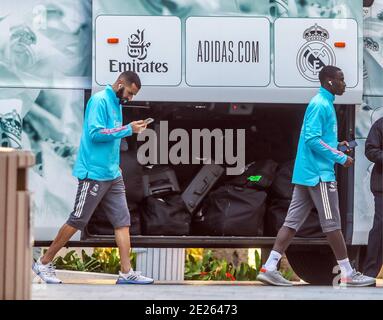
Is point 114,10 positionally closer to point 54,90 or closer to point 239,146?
point 54,90

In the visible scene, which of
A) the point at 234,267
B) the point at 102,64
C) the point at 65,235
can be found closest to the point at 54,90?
the point at 102,64

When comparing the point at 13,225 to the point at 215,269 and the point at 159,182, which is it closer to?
the point at 159,182

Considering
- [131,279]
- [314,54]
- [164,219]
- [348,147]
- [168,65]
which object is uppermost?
[314,54]

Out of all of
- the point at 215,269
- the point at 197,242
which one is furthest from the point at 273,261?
the point at 215,269

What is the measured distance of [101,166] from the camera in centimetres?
897

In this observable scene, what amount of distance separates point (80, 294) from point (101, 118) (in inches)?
57.2

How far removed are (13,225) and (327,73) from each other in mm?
3475

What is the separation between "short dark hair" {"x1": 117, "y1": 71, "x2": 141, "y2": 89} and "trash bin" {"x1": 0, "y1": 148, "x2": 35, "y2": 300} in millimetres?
2451

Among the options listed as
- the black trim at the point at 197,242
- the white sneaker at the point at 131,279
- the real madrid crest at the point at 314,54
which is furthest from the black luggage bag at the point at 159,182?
the real madrid crest at the point at 314,54

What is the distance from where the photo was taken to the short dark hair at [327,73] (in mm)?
9031

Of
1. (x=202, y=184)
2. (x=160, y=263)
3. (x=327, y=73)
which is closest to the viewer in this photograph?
(x=327, y=73)
